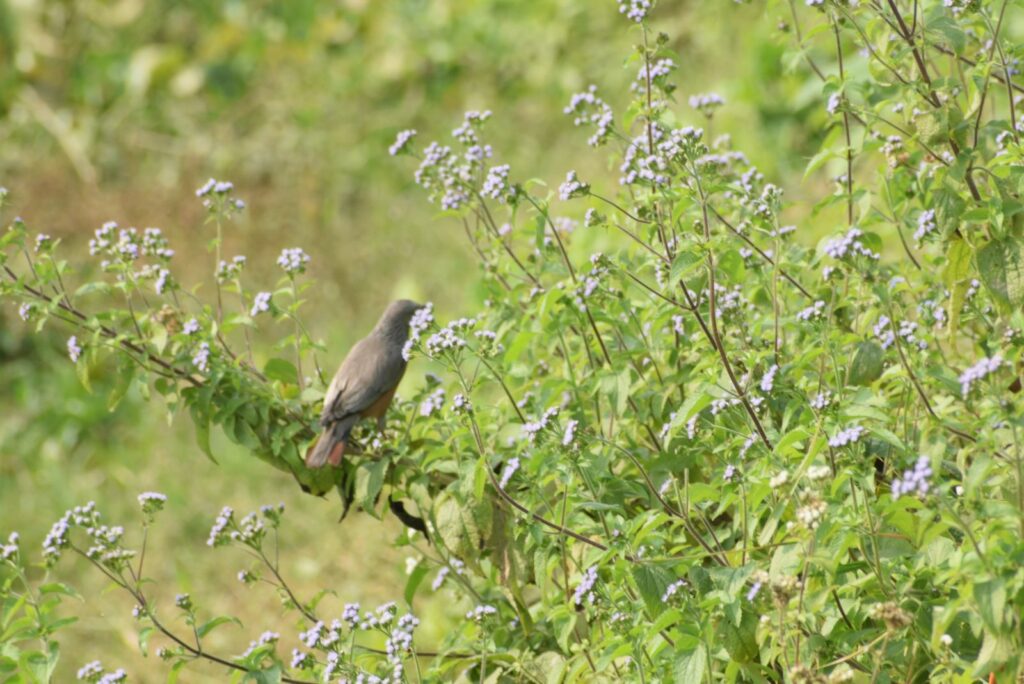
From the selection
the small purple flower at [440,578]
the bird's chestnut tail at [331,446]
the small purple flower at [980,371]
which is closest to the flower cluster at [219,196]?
the bird's chestnut tail at [331,446]

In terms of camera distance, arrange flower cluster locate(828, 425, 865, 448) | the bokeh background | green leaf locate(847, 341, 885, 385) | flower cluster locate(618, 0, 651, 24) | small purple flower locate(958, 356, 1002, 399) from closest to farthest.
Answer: small purple flower locate(958, 356, 1002, 399) → flower cluster locate(828, 425, 865, 448) → green leaf locate(847, 341, 885, 385) → flower cluster locate(618, 0, 651, 24) → the bokeh background

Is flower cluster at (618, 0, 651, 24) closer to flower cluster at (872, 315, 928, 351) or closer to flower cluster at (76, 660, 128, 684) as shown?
flower cluster at (872, 315, 928, 351)

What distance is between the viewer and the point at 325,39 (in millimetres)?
11047

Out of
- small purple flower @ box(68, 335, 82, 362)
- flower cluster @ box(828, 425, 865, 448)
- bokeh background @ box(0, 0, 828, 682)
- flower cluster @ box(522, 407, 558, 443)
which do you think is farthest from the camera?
bokeh background @ box(0, 0, 828, 682)

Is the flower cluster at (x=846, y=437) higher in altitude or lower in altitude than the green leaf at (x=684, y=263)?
lower

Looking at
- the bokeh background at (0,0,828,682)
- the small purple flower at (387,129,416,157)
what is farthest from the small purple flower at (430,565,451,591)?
the bokeh background at (0,0,828,682)

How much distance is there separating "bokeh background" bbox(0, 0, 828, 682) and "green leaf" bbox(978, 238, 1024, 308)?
332cm

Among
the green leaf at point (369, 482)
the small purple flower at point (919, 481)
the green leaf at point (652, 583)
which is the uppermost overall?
the green leaf at point (369, 482)

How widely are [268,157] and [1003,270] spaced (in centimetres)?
804

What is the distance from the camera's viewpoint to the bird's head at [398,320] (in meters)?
4.69

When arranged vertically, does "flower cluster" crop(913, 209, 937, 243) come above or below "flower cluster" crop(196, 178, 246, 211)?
below

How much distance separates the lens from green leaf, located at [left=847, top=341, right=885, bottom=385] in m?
3.16

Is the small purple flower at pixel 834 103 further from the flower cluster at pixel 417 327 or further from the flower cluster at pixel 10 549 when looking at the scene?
the flower cluster at pixel 10 549

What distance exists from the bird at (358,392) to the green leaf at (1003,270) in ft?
5.65
